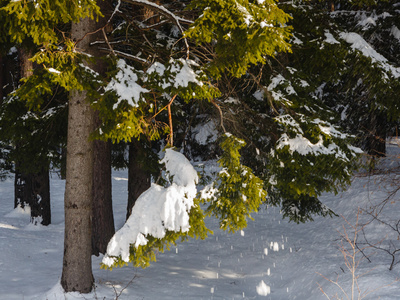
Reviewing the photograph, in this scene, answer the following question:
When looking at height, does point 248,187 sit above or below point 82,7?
below

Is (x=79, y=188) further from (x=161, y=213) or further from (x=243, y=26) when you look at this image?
(x=243, y=26)

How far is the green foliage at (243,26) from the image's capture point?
4887 mm

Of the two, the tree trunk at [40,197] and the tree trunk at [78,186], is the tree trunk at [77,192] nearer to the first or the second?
the tree trunk at [78,186]

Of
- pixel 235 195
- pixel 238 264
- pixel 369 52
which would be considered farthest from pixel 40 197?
pixel 369 52

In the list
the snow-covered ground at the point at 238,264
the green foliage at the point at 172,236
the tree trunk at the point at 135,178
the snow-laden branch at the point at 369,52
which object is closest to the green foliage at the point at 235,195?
the green foliage at the point at 172,236

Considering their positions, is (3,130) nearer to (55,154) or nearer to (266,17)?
(55,154)

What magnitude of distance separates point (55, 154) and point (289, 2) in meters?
7.04

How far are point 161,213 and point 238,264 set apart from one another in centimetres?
555

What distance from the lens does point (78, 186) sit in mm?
6242

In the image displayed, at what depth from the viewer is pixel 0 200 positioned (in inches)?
634

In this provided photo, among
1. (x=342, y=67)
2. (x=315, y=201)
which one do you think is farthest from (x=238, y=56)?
(x=315, y=201)

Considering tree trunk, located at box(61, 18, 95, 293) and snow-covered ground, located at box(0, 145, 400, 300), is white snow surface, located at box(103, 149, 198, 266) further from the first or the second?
tree trunk, located at box(61, 18, 95, 293)

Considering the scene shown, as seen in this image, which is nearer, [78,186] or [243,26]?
[243,26]

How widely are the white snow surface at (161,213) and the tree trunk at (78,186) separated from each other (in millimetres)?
1184
